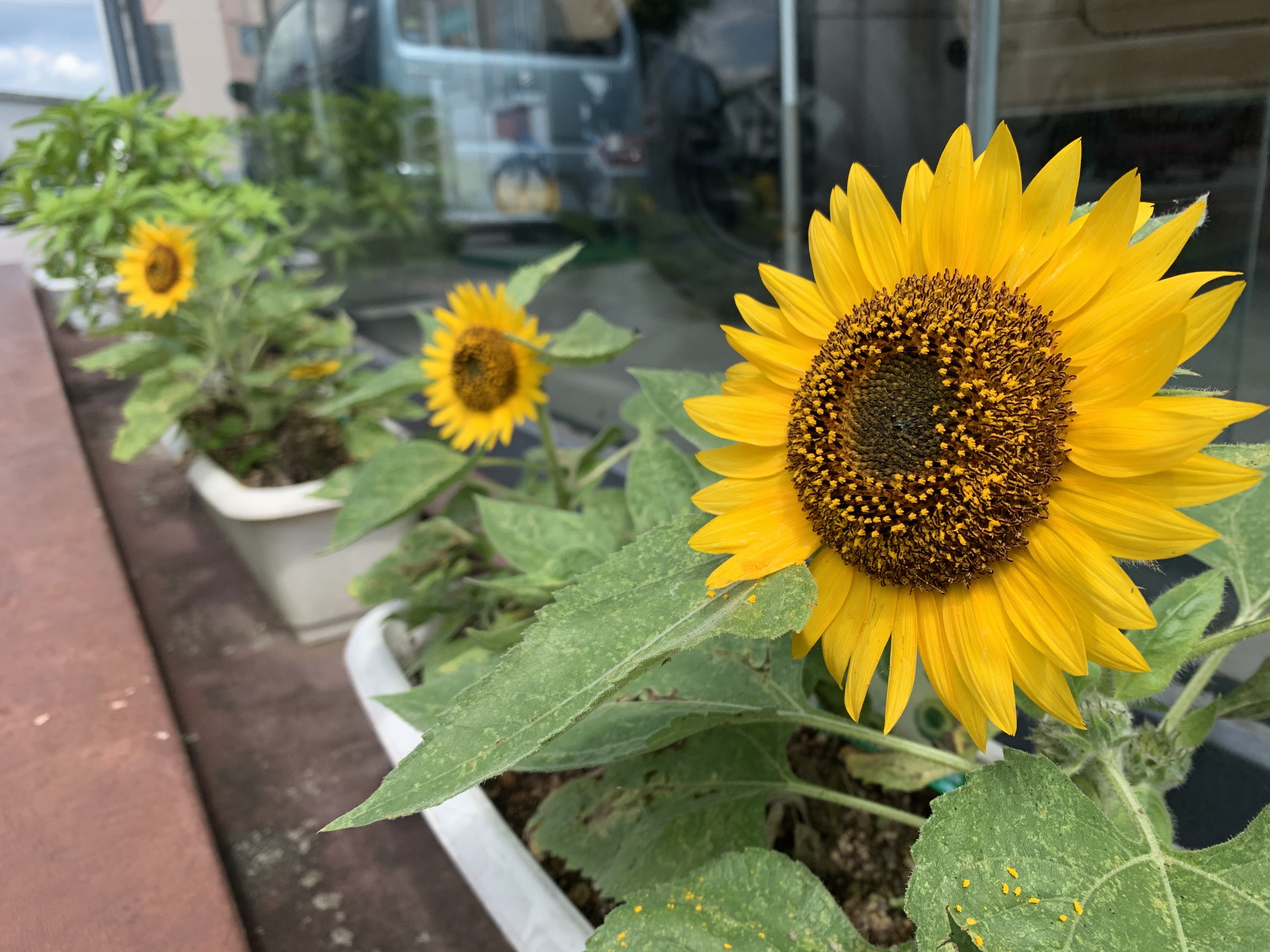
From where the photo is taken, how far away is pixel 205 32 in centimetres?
278

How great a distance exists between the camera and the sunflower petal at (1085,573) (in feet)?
0.94

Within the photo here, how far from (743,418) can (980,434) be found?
11 centimetres

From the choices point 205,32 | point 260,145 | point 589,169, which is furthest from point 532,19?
point 205,32

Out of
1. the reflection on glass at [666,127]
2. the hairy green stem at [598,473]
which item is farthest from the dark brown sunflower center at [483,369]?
the reflection on glass at [666,127]

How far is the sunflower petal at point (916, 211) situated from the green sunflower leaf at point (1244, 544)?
0.74 ft

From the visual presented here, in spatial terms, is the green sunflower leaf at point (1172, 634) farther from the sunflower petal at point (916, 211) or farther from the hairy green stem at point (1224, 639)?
the sunflower petal at point (916, 211)

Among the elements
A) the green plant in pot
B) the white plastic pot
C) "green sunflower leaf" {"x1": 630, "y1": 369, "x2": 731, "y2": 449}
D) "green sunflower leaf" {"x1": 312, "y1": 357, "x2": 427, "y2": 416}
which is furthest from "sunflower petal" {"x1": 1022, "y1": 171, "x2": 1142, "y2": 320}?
the white plastic pot

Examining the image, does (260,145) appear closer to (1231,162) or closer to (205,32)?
(205,32)

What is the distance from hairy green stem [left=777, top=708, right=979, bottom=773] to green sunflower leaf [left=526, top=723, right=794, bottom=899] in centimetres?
5

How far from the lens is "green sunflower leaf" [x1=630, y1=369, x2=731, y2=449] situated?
1.70 feet

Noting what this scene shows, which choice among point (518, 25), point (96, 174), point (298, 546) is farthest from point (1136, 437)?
point (96, 174)

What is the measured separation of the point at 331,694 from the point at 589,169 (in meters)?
0.96

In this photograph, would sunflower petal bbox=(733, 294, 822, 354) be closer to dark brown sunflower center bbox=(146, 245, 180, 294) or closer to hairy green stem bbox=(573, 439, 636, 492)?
hairy green stem bbox=(573, 439, 636, 492)

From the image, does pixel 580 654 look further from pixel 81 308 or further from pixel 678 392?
pixel 81 308
